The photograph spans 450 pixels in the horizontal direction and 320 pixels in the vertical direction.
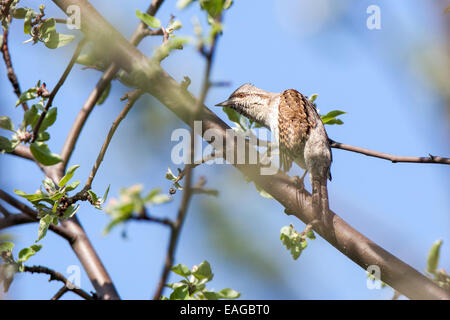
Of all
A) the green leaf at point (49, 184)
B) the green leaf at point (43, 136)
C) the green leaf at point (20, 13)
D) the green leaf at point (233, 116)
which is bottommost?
the green leaf at point (49, 184)

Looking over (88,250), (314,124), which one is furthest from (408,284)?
(314,124)

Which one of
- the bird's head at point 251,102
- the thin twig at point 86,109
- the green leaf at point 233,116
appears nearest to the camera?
the thin twig at point 86,109

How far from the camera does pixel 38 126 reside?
8.13 ft

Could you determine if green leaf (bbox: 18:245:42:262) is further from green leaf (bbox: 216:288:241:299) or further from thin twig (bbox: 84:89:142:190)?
Result: green leaf (bbox: 216:288:241:299)

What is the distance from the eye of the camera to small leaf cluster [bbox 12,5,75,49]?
295 cm

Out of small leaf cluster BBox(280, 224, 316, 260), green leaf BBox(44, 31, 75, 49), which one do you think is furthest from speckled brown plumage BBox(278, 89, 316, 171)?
green leaf BBox(44, 31, 75, 49)

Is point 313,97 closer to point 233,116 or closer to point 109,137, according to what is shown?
point 233,116

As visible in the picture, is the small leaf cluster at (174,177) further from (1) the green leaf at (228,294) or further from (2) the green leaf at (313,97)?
(2) the green leaf at (313,97)

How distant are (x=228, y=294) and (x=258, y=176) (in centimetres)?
78

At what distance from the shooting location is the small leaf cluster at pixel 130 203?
139 centimetres

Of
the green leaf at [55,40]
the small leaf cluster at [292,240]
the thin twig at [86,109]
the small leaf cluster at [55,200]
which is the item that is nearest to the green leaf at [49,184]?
the small leaf cluster at [55,200]

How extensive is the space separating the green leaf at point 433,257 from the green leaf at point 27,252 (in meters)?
2.03
